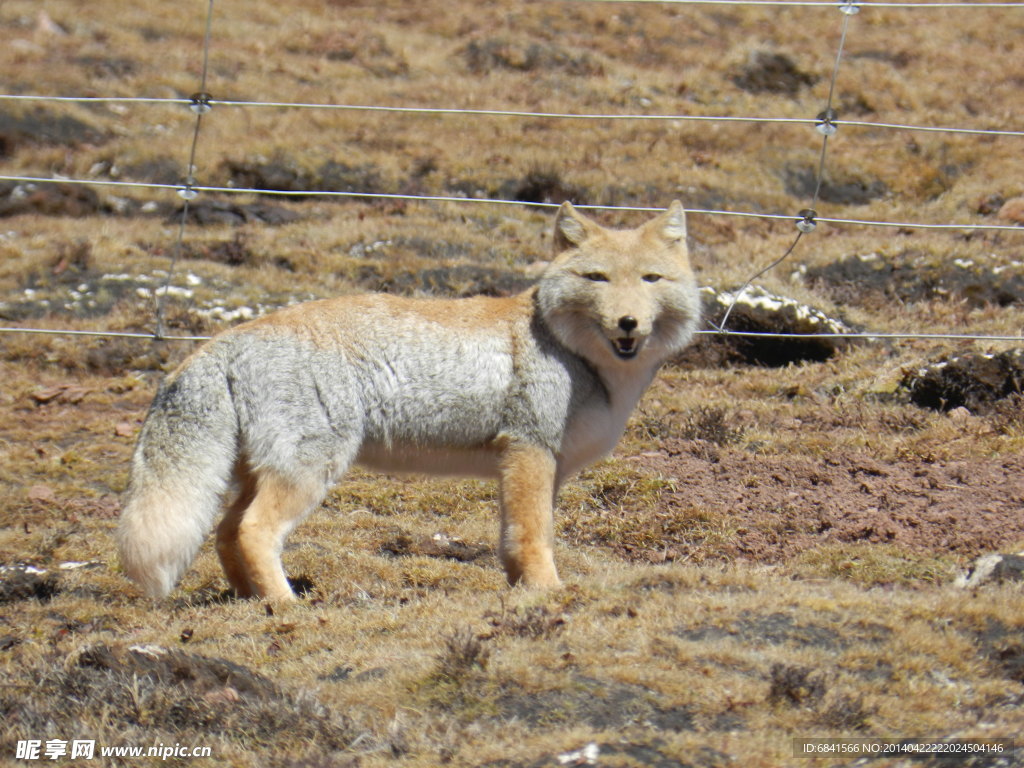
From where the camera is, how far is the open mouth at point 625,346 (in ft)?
24.1

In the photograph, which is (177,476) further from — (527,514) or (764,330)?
(764,330)

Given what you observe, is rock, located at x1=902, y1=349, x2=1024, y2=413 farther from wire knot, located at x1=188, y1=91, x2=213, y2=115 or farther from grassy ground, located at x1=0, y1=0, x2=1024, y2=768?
wire knot, located at x1=188, y1=91, x2=213, y2=115

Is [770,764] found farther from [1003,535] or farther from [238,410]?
[1003,535]

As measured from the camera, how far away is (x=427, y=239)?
17141mm

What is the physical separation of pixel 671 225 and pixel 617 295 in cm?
86

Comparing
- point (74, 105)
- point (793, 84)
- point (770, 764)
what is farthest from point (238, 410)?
point (793, 84)

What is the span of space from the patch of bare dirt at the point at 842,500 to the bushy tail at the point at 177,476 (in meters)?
3.37

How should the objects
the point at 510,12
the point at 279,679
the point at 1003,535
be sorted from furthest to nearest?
the point at 510,12 → the point at 1003,535 → the point at 279,679

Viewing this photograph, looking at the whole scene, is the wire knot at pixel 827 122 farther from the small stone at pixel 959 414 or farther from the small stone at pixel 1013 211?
the small stone at pixel 1013 211

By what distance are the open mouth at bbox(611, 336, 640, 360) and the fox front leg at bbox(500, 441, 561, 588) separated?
0.76 meters

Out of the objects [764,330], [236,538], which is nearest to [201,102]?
[236,538]

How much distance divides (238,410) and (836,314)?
8.86 m

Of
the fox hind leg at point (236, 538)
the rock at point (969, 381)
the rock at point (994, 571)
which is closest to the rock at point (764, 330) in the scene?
the rock at point (969, 381)

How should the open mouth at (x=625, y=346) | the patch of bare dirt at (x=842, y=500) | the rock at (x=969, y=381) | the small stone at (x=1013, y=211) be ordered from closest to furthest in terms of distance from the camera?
1. the open mouth at (x=625, y=346)
2. the patch of bare dirt at (x=842, y=500)
3. the rock at (x=969, y=381)
4. the small stone at (x=1013, y=211)
